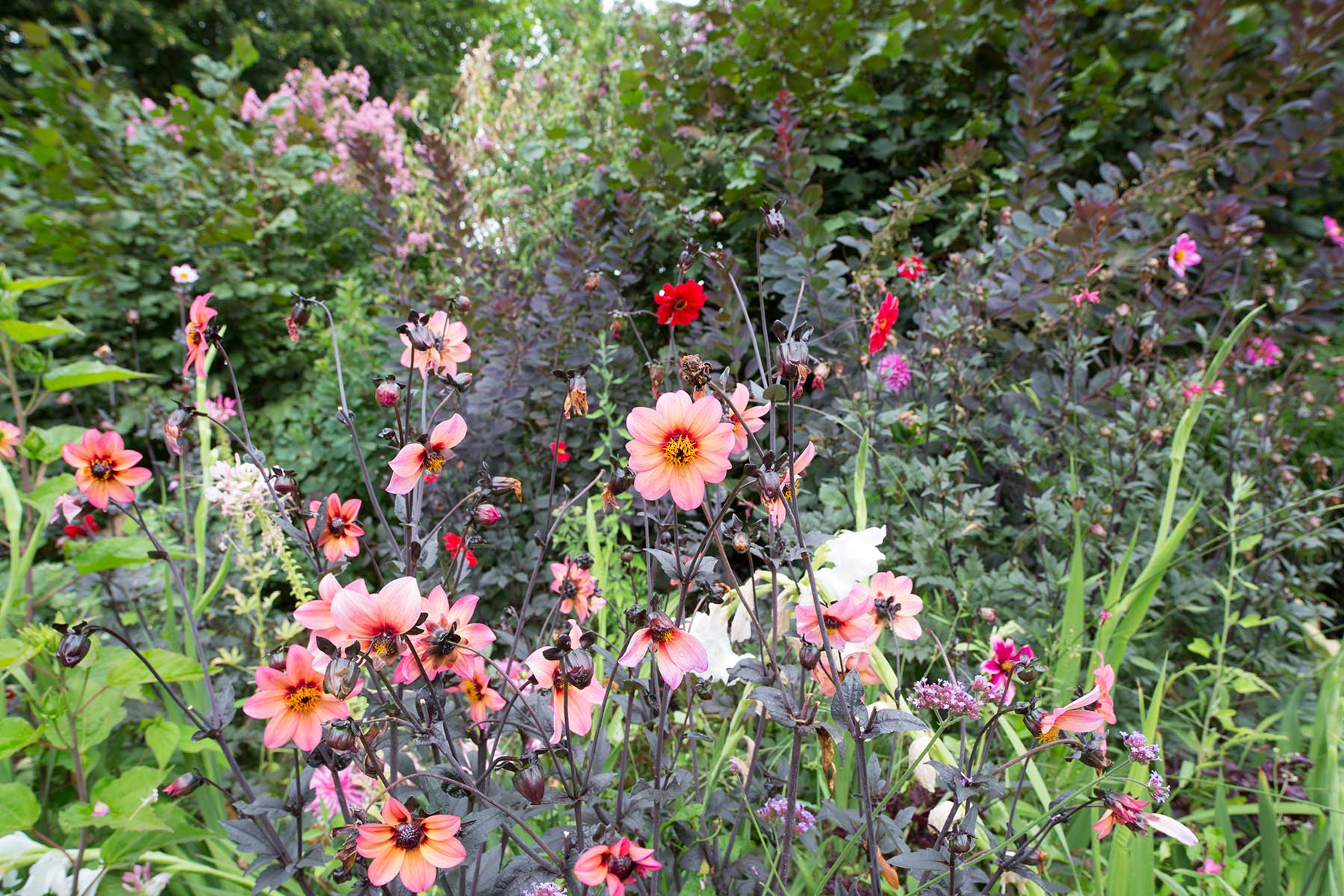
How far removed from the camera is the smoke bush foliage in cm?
90

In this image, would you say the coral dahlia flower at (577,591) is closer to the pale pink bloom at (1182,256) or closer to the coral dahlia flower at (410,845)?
the coral dahlia flower at (410,845)

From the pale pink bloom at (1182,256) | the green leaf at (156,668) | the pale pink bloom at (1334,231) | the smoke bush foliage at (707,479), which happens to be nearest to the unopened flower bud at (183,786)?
the smoke bush foliage at (707,479)

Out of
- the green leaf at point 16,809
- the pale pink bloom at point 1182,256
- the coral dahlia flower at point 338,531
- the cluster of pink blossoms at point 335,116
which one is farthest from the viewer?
the cluster of pink blossoms at point 335,116

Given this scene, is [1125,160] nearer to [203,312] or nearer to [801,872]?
[801,872]

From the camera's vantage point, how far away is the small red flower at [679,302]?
4.25ft

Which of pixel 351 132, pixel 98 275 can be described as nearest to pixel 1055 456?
pixel 98 275

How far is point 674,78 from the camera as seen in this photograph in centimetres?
353

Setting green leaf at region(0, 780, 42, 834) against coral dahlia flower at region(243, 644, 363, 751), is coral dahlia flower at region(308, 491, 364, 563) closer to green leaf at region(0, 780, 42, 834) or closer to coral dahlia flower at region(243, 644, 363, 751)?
coral dahlia flower at region(243, 644, 363, 751)

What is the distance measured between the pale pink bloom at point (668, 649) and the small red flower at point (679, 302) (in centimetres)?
64

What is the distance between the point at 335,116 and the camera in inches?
216

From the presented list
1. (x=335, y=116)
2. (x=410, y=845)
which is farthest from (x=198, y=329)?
(x=335, y=116)

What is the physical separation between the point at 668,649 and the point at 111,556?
49.9 inches

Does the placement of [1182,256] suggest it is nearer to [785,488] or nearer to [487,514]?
[785,488]

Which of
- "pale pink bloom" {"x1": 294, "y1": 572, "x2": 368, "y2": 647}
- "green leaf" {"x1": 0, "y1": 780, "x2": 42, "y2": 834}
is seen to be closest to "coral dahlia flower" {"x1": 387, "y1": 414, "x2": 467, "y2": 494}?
"pale pink bloom" {"x1": 294, "y1": 572, "x2": 368, "y2": 647}
